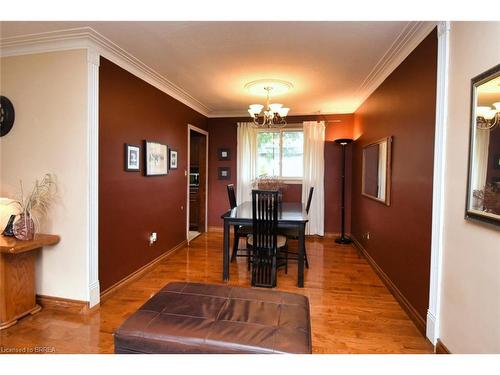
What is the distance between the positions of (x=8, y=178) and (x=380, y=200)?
3.90 m

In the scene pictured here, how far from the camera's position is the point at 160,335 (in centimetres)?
128

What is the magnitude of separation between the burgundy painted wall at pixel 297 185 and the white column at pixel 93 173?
3260 mm

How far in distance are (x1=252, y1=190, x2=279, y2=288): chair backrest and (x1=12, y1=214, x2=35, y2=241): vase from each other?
6.55 ft

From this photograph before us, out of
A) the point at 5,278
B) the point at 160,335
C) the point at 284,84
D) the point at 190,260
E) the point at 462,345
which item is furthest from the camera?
the point at 190,260

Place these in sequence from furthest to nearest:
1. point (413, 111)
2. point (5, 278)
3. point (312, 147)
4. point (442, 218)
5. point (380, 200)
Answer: point (312, 147)
point (380, 200)
point (413, 111)
point (5, 278)
point (442, 218)

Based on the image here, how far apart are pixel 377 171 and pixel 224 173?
3.09 metres

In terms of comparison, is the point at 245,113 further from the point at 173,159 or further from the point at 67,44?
the point at 67,44

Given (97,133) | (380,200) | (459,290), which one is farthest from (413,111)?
(97,133)

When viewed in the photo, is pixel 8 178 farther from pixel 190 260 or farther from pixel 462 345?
pixel 462 345

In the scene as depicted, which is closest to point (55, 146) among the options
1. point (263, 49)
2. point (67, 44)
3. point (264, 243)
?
point (67, 44)

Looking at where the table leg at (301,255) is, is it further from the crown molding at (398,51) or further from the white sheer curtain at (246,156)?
the white sheer curtain at (246,156)

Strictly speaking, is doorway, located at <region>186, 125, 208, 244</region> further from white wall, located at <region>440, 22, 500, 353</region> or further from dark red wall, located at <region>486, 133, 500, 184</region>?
dark red wall, located at <region>486, 133, 500, 184</region>

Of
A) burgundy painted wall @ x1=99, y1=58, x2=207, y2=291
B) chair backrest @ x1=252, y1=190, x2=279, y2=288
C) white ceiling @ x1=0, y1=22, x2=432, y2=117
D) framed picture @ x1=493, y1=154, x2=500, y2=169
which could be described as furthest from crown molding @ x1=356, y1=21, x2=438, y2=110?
burgundy painted wall @ x1=99, y1=58, x2=207, y2=291

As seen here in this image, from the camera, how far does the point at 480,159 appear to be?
1417 millimetres
